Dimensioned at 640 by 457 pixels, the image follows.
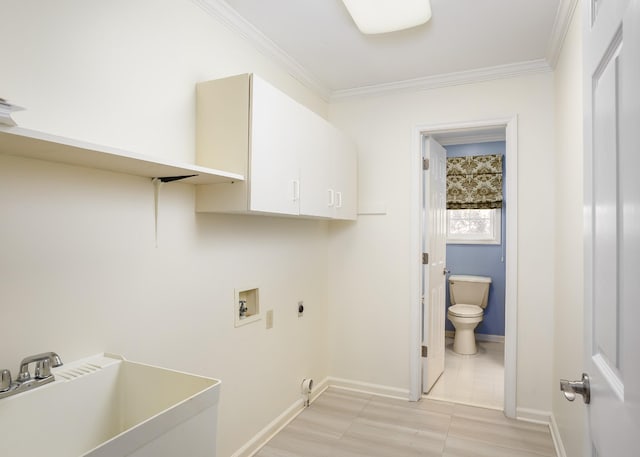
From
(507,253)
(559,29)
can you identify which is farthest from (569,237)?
(559,29)

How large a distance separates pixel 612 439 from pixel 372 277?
8.52ft

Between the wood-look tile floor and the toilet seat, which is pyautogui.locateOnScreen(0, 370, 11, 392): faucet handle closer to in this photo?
the wood-look tile floor

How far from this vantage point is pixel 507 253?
296 cm

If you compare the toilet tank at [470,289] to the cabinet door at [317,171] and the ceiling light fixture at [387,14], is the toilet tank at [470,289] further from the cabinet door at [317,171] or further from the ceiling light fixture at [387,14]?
the ceiling light fixture at [387,14]

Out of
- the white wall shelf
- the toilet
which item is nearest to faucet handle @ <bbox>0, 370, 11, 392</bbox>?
the white wall shelf

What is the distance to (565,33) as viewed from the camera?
230cm

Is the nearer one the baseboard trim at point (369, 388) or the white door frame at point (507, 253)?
the white door frame at point (507, 253)

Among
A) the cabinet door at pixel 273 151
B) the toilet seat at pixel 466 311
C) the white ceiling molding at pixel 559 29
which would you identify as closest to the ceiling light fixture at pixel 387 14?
the cabinet door at pixel 273 151

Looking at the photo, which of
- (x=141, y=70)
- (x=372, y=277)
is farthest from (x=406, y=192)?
(x=141, y=70)

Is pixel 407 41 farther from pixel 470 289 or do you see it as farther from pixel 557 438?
pixel 470 289

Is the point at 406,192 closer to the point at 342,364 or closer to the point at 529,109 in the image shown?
the point at 529,109

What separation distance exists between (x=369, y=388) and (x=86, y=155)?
2.82 metres

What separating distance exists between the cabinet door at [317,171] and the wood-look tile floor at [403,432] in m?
1.43

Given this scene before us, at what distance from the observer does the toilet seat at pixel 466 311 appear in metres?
4.30
